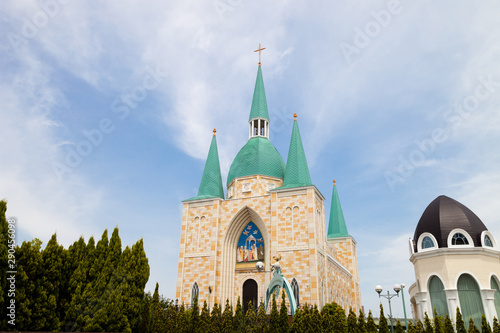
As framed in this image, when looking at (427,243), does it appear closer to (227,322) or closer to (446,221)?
(446,221)

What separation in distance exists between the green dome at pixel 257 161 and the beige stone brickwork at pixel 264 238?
600 mm

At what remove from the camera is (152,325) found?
51.5 ft

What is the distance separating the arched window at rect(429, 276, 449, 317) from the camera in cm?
2028

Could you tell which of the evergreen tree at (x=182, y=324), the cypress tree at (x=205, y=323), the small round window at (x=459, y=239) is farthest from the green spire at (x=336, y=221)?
the evergreen tree at (x=182, y=324)

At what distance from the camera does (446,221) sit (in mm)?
21531

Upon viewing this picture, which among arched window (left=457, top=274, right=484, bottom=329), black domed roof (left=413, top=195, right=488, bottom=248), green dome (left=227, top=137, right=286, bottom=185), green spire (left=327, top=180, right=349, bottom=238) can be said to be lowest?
arched window (left=457, top=274, right=484, bottom=329)

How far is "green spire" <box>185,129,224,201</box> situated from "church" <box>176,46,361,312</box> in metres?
0.02

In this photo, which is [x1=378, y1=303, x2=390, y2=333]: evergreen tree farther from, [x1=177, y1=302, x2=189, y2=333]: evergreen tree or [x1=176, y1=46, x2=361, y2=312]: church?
[x1=176, y1=46, x2=361, y2=312]: church

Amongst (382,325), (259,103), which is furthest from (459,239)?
(259,103)

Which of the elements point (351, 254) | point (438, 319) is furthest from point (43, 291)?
point (351, 254)

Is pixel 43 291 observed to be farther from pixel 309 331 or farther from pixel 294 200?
pixel 294 200

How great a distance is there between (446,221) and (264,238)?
11024 mm

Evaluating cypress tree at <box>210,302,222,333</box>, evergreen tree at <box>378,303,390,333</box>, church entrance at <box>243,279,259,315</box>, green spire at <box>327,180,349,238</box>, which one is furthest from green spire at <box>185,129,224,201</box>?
evergreen tree at <box>378,303,390,333</box>

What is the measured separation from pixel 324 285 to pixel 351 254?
11468 mm
